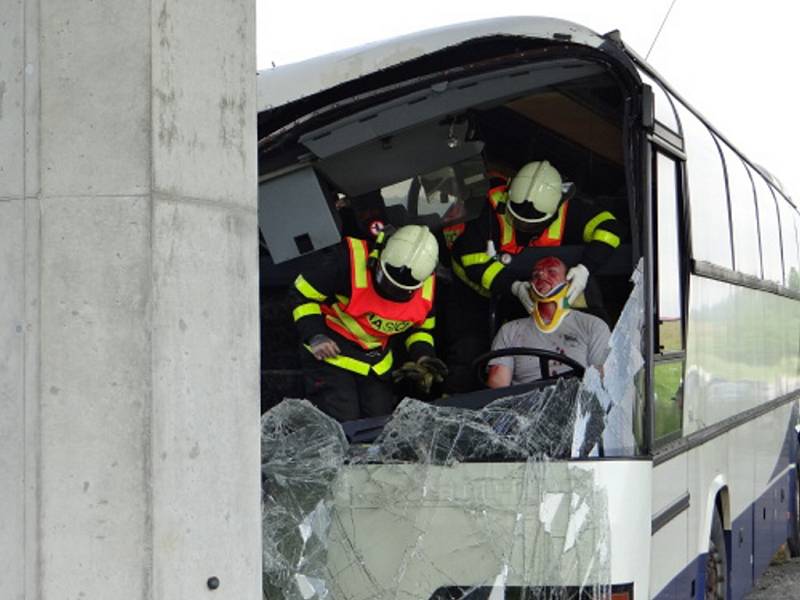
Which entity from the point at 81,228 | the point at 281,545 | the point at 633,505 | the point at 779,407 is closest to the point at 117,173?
the point at 81,228

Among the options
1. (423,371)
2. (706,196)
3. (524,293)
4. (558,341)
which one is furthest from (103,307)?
(706,196)

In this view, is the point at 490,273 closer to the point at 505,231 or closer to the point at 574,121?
the point at 505,231

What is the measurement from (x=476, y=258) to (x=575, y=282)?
24.1 inches

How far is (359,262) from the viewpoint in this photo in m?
6.59

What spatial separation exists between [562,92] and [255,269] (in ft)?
8.04

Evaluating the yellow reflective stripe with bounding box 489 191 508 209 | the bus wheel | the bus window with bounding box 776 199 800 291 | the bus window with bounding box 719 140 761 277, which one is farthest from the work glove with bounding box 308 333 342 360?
the bus window with bounding box 776 199 800 291

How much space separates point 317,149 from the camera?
6176 mm

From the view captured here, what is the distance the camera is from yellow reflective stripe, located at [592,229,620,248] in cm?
693

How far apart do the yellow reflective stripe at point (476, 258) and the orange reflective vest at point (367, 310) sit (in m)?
0.42

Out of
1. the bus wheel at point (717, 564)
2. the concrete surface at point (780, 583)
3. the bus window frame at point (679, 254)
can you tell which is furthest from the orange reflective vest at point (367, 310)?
the concrete surface at point (780, 583)

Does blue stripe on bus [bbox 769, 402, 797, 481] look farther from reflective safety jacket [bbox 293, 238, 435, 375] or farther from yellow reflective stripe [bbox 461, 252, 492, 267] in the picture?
reflective safety jacket [bbox 293, 238, 435, 375]

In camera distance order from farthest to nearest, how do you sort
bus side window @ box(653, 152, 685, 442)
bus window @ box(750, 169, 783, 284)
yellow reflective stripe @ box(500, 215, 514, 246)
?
bus window @ box(750, 169, 783, 284) < yellow reflective stripe @ box(500, 215, 514, 246) < bus side window @ box(653, 152, 685, 442)

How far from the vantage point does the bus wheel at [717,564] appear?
24.6 feet

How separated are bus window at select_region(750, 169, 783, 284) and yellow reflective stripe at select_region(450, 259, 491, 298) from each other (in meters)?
3.06
